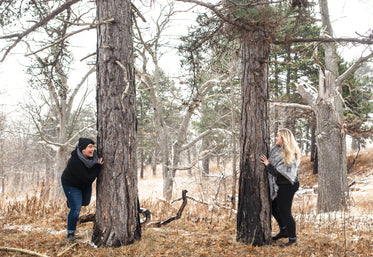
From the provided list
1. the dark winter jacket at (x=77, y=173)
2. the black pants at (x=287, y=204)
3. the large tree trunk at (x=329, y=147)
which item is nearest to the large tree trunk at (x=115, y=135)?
the dark winter jacket at (x=77, y=173)

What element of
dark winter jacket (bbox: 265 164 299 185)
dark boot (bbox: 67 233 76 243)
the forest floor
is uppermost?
dark winter jacket (bbox: 265 164 299 185)

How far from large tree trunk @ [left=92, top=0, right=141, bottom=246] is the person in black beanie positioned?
14cm

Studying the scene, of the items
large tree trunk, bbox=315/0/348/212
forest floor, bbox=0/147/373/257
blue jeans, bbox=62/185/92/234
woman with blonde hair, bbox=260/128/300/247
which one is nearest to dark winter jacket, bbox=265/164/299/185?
woman with blonde hair, bbox=260/128/300/247

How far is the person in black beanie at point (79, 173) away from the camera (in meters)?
3.96

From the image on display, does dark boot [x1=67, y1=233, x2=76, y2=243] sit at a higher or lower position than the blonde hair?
lower

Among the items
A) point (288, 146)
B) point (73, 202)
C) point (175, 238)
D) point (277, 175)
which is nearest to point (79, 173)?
point (73, 202)

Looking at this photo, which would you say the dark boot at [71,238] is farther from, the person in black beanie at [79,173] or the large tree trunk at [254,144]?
the large tree trunk at [254,144]

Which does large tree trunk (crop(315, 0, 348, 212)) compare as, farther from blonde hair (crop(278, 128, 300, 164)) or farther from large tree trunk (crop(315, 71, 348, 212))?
blonde hair (crop(278, 128, 300, 164))

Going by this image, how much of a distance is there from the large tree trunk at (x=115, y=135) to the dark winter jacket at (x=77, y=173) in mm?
117

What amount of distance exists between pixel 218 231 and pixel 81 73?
11.0 meters

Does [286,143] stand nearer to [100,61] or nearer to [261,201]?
A: [261,201]

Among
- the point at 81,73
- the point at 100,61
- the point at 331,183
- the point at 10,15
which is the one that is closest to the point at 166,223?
the point at 100,61

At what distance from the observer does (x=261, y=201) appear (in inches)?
171

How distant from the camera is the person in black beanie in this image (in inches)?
156
